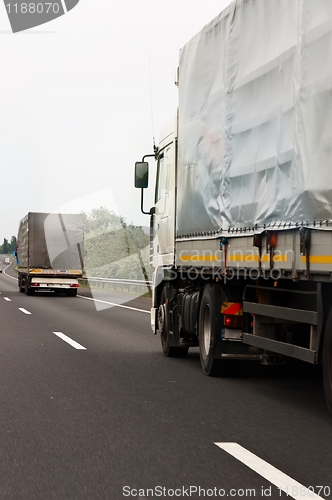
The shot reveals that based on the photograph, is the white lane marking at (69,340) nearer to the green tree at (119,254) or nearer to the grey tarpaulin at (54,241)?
the grey tarpaulin at (54,241)

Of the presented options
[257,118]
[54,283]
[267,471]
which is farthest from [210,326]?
[54,283]

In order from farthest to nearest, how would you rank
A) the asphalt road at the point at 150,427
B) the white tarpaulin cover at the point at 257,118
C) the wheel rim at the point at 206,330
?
the wheel rim at the point at 206,330
the white tarpaulin cover at the point at 257,118
the asphalt road at the point at 150,427

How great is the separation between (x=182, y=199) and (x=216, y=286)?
167 cm

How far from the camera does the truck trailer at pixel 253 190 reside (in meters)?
6.31

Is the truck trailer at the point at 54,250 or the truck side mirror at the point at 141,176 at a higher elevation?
the truck side mirror at the point at 141,176

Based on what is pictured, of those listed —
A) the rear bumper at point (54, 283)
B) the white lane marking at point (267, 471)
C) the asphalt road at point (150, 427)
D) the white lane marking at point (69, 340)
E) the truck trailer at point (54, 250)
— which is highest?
the truck trailer at point (54, 250)

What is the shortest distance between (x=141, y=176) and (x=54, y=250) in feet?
63.0

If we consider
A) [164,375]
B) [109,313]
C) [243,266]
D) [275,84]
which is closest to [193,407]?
[243,266]

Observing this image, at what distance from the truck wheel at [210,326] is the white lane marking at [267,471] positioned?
3.21m

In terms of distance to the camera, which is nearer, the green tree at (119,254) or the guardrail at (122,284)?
the guardrail at (122,284)

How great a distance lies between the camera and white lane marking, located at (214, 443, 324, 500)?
4500mm

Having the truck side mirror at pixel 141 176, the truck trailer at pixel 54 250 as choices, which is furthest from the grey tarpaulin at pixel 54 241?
the truck side mirror at pixel 141 176

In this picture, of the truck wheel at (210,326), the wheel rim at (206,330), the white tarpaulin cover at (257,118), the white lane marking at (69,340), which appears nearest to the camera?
the white tarpaulin cover at (257,118)

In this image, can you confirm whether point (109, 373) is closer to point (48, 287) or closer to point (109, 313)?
point (109, 313)
